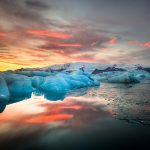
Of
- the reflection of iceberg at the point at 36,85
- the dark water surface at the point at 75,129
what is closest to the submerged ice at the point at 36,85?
the reflection of iceberg at the point at 36,85

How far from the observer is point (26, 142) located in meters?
5.97

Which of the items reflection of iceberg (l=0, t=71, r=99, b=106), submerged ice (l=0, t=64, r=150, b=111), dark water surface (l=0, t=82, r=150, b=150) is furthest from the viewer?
reflection of iceberg (l=0, t=71, r=99, b=106)

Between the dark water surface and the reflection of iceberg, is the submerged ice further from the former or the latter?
the dark water surface

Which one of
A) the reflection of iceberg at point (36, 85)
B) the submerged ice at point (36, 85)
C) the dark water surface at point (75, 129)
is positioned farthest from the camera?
the reflection of iceberg at point (36, 85)

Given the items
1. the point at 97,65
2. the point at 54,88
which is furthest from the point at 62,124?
the point at 97,65

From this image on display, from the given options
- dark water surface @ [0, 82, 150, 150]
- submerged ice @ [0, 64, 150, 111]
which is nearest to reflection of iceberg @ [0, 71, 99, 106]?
submerged ice @ [0, 64, 150, 111]

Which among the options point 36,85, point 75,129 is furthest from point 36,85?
point 75,129

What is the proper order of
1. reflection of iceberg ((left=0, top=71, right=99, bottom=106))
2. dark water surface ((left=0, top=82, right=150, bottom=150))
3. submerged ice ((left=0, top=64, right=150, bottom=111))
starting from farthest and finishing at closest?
1. reflection of iceberg ((left=0, top=71, right=99, bottom=106))
2. submerged ice ((left=0, top=64, right=150, bottom=111))
3. dark water surface ((left=0, top=82, right=150, bottom=150))

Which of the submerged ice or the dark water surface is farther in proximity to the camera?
the submerged ice

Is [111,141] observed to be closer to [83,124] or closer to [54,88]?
[83,124]

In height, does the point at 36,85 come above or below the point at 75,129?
above

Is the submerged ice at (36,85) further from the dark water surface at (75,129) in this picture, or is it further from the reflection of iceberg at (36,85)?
the dark water surface at (75,129)

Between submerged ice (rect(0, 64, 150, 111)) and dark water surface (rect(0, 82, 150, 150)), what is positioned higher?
submerged ice (rect(0, 64, 150, 111))

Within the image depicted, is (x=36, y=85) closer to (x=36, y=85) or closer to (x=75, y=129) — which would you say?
(x=36, y=85)
